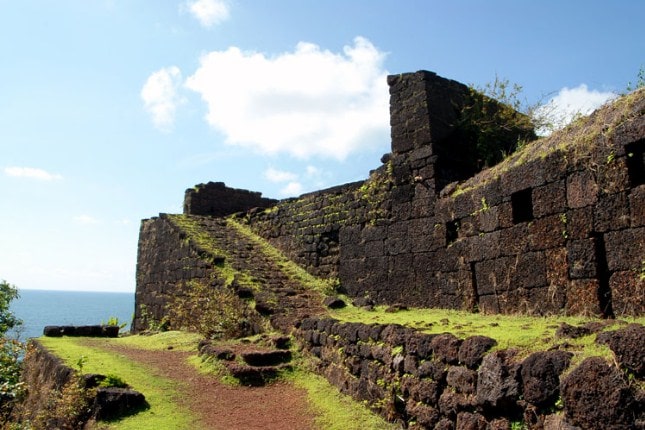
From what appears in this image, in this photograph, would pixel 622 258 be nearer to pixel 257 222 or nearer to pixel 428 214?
pixel 428 214

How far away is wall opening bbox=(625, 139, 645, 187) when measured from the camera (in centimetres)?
606

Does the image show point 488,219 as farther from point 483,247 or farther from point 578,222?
point 578,222

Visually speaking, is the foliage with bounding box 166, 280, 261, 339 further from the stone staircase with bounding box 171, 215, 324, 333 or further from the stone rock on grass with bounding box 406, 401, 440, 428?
the stone rock on grass with bounding box 406, 401, 440, 428

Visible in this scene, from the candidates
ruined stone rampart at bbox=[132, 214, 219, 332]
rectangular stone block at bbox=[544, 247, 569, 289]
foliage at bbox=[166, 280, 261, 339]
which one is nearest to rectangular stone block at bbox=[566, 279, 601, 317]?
rectangular stone block at bbox=[544, 247, 569, 289]

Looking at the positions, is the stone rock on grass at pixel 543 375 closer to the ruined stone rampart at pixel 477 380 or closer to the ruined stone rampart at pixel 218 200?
the ruined stone rampart at pixel 477 380

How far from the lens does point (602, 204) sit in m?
6.41

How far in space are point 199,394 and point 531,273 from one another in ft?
16.2

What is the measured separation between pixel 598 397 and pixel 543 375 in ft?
1.55

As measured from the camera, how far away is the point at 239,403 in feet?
23.3

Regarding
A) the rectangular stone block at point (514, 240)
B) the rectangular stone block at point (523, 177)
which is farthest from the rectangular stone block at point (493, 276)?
the rectangular stone block at point (523, 177)

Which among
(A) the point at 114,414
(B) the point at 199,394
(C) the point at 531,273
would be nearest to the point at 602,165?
(C) the point at 531,273

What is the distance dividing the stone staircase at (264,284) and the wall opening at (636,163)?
5484 mm

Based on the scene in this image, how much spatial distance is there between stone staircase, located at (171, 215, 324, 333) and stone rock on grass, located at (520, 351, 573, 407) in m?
5.45

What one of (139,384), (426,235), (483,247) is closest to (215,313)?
(139,384)
